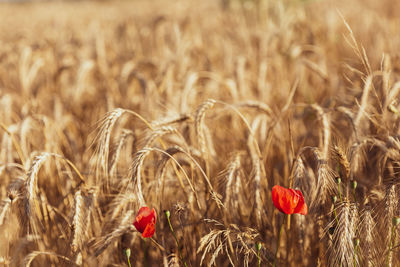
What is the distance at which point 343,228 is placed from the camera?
130 cm

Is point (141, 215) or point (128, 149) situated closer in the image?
point (141, 215)

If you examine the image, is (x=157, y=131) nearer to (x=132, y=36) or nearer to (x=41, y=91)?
(x=41, y=91)

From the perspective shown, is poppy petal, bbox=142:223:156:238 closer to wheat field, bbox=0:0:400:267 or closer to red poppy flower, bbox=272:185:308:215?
wheat field, bbox=0:0:400:267

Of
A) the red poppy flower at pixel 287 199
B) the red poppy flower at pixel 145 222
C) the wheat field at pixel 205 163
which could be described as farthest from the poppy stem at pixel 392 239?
the red poppy flower at pixel 145 222

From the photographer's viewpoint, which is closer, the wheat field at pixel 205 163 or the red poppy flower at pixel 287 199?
the red poppy flower at pixel 287 199

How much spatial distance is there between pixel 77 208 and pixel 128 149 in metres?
0.80

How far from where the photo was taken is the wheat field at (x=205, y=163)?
4.83ft

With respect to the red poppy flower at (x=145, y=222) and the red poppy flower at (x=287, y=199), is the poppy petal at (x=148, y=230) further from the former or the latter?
the red poppy flower at (x=287, y=199)

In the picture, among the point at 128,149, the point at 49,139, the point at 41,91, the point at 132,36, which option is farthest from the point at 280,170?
the point at 132,36

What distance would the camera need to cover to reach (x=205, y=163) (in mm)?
1754

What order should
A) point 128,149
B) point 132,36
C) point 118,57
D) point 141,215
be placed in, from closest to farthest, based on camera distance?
point 141,215 → point 128,149 → point 118,57 → point 132,36

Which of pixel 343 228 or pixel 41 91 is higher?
pixel 41 91

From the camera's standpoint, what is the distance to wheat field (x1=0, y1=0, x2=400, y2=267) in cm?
147

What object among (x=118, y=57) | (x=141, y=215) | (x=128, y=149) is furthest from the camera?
(x=118, y=57)
